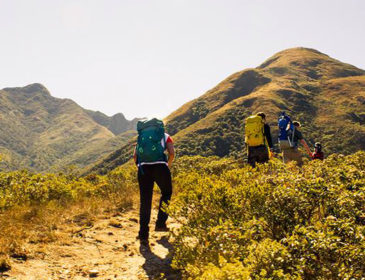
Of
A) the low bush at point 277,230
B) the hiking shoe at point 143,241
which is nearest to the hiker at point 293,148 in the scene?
the low bush at point 277,230

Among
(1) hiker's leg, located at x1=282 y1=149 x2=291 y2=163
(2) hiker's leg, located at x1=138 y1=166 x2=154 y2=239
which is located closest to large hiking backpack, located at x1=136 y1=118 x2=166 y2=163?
(2) hiker's leg, located at x1=138 y1=166 x2=154 y2=239

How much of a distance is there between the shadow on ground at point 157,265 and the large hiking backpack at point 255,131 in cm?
419

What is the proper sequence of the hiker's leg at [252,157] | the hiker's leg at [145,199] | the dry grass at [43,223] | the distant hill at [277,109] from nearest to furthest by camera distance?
the dry grass at [43,223] → the hiker's leg at [145,199] → the hiker's leg at [252,157] → the distant hill at [277,109]

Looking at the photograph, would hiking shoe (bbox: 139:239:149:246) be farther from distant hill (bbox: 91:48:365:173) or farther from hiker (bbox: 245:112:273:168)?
distant hill (bbox: 91:48:365:173)

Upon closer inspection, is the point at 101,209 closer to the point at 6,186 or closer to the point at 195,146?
the point at 6,186

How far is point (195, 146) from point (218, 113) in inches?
1341

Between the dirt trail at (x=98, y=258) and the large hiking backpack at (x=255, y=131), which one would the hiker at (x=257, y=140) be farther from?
the dirt trail at (x=98, y=258)

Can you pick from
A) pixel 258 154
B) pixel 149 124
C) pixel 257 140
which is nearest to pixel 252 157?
pixel 258 154

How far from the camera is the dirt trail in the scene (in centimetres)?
387

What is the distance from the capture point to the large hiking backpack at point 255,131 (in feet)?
26.1

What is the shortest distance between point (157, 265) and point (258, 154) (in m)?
4.74

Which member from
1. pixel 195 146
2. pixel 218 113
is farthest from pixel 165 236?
pixel 218 113

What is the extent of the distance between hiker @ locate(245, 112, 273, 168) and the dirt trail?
Result: 3.73 meters

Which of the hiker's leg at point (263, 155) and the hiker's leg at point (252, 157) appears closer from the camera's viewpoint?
the hiker's leg at point (263, 155)
